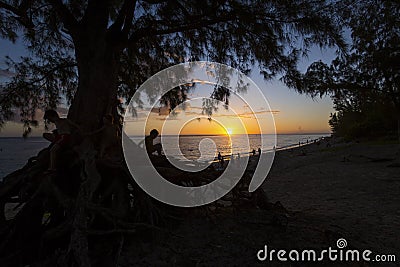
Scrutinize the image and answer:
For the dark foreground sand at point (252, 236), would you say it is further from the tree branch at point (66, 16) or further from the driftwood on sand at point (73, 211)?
the tree branch at point (66, 16)

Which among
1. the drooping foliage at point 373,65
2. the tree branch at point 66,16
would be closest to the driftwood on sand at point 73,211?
the tree branch at point 66,16

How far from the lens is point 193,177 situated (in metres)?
4.71

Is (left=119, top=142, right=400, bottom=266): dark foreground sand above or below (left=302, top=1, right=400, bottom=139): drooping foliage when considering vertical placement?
below

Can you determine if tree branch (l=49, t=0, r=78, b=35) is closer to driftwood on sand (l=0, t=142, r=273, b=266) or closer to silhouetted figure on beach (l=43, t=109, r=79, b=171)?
silhouetted figure on beach (l=43, t=109, r=79, b=171)

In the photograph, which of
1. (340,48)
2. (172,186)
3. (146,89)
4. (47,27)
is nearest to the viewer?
(340,48)

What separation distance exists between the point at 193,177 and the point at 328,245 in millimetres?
2277

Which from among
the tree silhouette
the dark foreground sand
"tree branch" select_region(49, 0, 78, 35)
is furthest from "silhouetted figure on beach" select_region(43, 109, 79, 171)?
the dark foreground sand

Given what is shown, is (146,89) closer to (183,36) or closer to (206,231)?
(183,36)

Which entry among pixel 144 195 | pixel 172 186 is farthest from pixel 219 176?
pixel 144 195
